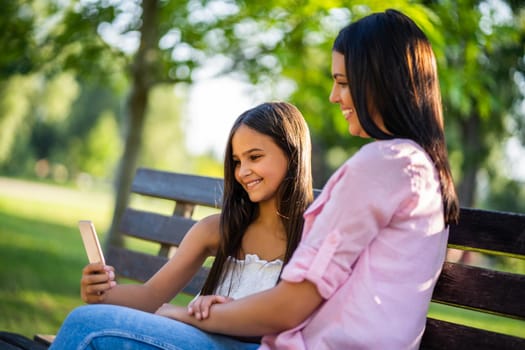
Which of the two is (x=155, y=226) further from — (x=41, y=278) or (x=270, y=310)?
(x=41, y=278)

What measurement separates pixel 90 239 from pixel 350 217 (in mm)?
948

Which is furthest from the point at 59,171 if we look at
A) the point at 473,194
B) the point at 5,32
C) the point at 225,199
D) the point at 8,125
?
the point at 225,199

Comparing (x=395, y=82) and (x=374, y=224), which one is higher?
(x=395, y=82)

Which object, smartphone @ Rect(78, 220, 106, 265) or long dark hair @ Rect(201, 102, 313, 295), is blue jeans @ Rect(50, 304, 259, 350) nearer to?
smartphone @ Rect(78, 220, 106, 265)

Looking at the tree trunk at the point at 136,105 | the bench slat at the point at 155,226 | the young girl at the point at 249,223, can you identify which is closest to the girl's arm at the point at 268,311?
the young girl at the point at 249,223

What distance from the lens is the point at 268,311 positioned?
1.84 metres

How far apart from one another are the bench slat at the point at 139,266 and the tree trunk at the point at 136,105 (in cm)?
302

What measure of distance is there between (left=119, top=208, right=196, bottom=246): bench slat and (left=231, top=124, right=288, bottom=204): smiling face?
936 mm

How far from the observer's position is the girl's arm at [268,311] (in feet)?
5.94

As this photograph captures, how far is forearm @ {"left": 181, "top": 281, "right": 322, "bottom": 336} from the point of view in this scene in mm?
1811

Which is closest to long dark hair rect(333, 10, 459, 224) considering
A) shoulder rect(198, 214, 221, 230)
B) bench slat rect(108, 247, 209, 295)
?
shoulder rect(198, 214, 221, 230)

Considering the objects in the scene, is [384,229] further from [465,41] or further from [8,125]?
[8,125]

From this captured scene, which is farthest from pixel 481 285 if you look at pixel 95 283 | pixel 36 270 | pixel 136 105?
pixel 36 270

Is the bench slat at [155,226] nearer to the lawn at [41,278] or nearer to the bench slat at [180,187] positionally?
the bench slat at [180,187]
